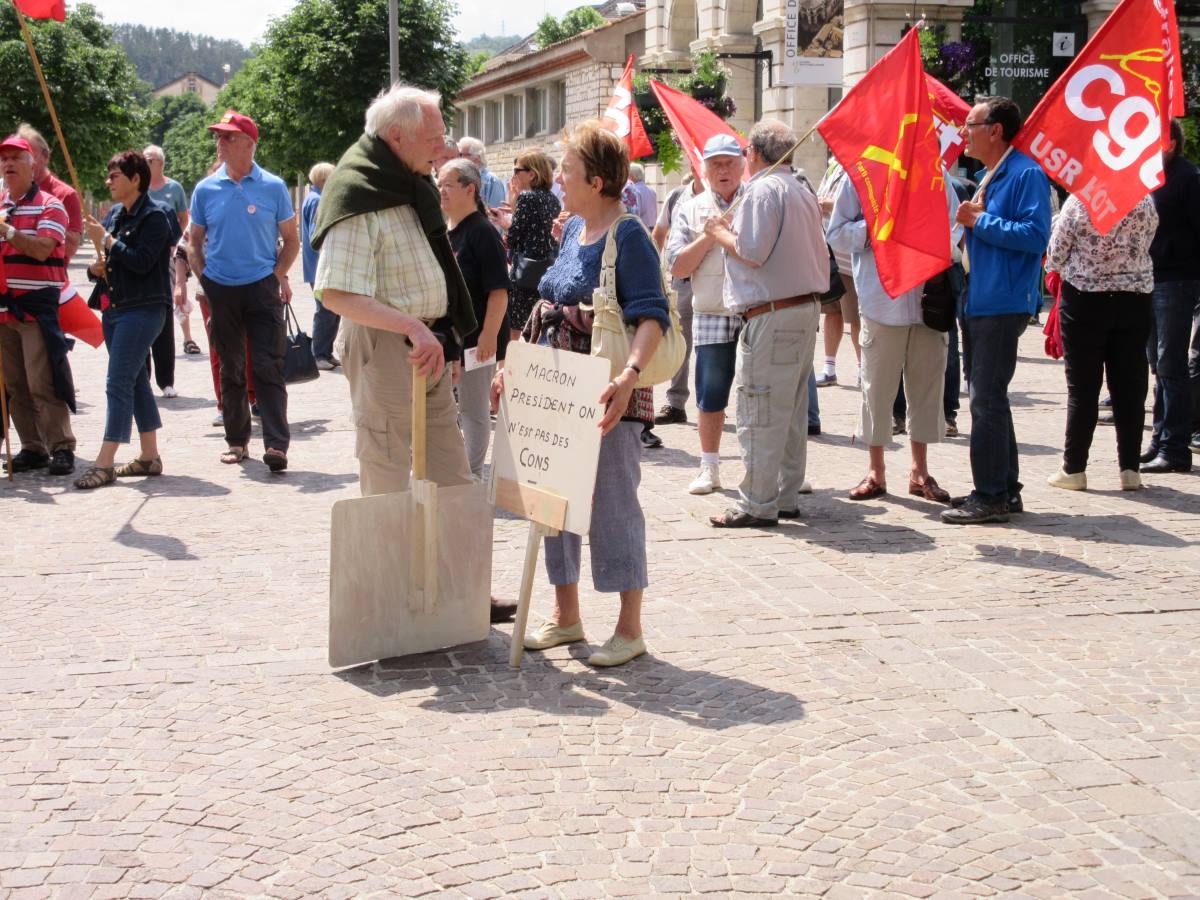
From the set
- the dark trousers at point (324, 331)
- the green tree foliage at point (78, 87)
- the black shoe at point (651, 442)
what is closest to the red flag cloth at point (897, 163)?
the black shoe at point (651, 442)

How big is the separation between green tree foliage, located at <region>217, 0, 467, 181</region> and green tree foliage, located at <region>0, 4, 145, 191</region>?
11.4 metres

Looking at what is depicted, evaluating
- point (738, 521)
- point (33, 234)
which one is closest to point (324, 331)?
point (33, 234)

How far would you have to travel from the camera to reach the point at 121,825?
395 centimetres

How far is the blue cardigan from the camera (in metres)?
7.23

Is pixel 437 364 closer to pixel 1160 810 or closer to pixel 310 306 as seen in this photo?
pixel 1160 810

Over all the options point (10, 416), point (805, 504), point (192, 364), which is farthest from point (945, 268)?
point (192, 364)

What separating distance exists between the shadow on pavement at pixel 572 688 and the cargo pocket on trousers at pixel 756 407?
7.42 ft

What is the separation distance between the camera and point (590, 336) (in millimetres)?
5254

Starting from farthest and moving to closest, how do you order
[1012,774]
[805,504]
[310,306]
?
[310,306] → [805,504] → [1012,774]

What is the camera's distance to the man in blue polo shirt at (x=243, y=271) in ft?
30.6

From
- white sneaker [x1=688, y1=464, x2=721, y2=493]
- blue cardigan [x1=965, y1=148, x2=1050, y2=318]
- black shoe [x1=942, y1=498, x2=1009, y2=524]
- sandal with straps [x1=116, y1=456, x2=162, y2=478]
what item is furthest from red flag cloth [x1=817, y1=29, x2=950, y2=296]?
sandal with straps [x1=116, y1=456, x2=162, y2=478]

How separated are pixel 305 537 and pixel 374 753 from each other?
3136mm

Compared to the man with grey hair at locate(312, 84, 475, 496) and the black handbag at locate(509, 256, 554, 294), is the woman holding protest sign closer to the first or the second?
the man with grey hair at locate(312, 84, 475, 496)

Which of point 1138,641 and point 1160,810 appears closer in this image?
point 1160,810
